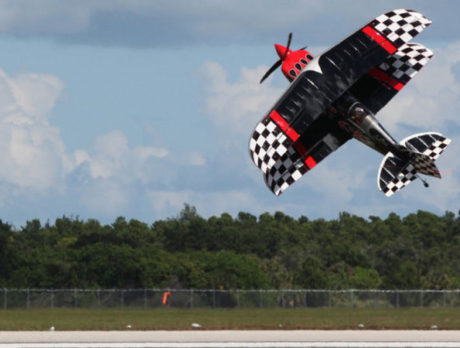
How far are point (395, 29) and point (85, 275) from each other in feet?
180

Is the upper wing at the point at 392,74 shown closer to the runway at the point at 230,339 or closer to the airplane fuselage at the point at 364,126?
the airplane fuselage at the point at 364,126

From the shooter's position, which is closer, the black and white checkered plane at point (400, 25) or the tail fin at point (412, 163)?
the tail fin at point (412, 163)

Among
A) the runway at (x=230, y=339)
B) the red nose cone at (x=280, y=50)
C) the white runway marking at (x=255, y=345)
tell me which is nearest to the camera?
the white runway marking at (x=255, y=345)

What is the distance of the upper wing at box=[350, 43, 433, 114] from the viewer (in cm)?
2794

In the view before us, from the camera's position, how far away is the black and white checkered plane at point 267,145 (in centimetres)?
2312

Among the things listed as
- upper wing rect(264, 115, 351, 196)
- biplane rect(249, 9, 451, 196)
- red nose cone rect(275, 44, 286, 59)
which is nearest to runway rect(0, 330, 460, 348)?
upper wing rect(264, 115, 351, 196)

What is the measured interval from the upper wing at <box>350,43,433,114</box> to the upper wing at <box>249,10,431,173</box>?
182 centimetres

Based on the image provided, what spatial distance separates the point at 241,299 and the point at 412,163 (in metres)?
40.2

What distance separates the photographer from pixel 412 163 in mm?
24938

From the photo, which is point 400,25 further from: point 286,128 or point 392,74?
point 286,128

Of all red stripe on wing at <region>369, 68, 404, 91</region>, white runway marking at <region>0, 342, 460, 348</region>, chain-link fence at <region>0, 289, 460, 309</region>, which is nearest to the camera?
red stripe on wing at <region>369, 68, 404, 91</region>

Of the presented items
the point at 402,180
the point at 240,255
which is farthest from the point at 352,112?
the point at 240,255

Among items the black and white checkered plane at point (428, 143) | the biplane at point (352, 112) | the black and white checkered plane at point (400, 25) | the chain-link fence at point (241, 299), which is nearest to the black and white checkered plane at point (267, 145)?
the biplane at point (352, 112)

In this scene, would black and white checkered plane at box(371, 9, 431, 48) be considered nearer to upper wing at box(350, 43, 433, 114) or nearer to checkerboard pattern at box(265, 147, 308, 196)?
upper wing at box(350, 43, 433, 114)
